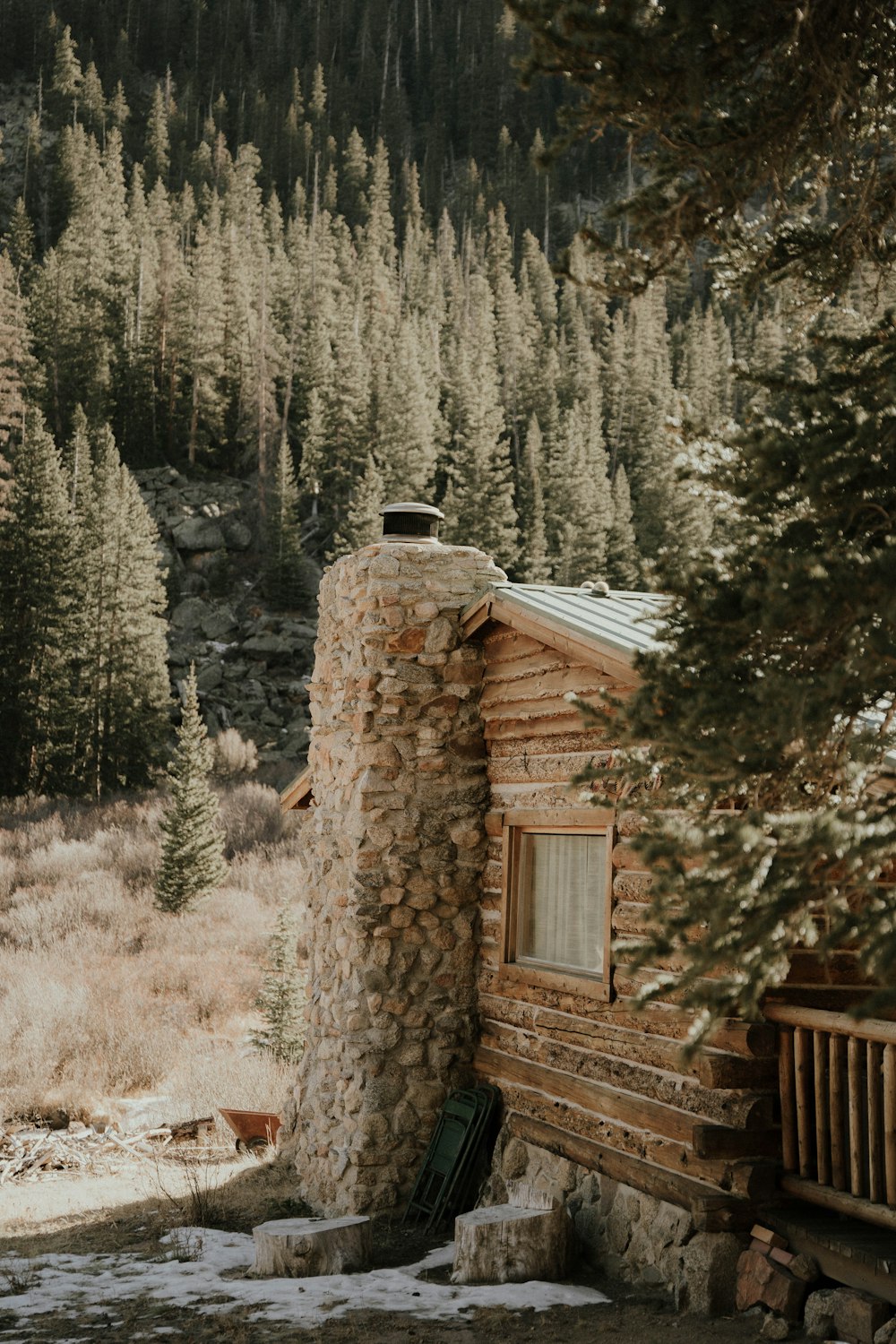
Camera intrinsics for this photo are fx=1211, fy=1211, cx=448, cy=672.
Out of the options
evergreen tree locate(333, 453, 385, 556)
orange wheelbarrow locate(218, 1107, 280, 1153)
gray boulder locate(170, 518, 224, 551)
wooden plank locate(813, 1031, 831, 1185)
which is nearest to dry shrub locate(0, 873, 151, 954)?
orange wheelbarrow locate(218, 1107, 280, 1153)

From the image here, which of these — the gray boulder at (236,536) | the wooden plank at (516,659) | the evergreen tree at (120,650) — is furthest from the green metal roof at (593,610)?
the gray boulder at (236,536)

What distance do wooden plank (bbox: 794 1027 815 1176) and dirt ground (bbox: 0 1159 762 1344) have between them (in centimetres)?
82

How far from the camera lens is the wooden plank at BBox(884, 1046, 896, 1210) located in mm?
5711

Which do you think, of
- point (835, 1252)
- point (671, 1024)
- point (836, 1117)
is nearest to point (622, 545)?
point (671, 1024)

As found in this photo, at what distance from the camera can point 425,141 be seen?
292ft

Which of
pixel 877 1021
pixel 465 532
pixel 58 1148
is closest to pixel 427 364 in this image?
pixel 465 532

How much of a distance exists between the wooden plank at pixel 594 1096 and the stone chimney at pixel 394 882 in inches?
19.7

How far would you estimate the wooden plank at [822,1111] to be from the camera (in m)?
6.22

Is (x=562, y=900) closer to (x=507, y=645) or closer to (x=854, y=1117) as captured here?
(x=507, y=645)

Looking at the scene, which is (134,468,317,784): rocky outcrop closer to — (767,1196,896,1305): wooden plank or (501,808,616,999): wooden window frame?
(501,808,616,999): wooden window frame

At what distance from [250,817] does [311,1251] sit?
2208 cm

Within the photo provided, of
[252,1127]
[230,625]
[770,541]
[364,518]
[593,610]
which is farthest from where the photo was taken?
[230,625]

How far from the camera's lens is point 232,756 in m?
35.9

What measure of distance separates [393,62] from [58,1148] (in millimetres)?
101494
